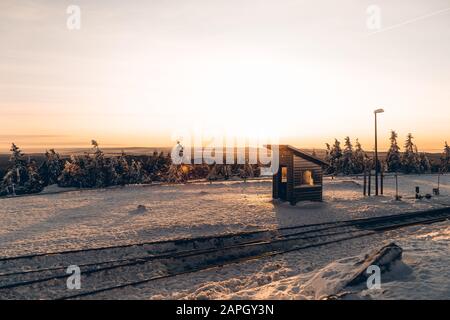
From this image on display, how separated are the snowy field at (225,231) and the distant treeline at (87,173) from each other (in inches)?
495

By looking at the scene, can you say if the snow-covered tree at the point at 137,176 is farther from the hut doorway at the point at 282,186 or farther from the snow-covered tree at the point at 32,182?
the hut doorway at the point at 282,186

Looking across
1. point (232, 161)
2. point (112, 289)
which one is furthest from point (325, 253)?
point (232, 161)

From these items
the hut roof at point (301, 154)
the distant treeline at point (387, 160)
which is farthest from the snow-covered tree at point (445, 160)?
the hut roof at point (301, 154)

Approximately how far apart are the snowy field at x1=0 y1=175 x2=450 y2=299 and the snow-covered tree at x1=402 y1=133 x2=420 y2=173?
38740 millimetres

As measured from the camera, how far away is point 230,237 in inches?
709

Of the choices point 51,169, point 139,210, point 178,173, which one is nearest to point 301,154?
point 139,210

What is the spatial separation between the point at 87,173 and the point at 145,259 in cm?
3881

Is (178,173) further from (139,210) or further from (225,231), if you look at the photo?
(225,231)

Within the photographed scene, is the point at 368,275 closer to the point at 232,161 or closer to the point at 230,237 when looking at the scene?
the point at 230,237

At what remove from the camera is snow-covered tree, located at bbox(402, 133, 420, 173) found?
70.1 m

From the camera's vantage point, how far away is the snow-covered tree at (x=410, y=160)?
70.1 m

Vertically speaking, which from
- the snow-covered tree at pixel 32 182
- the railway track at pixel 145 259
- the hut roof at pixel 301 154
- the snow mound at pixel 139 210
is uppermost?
the hut roof at pixel 301 154

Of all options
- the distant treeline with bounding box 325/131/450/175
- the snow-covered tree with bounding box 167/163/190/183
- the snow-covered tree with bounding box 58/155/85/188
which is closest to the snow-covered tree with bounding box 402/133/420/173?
the distant treeline with bounding box 325/131/450/175

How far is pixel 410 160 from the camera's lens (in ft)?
231
